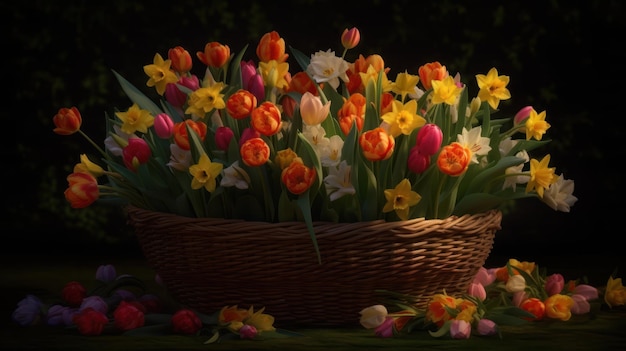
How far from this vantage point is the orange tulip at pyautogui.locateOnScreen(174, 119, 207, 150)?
83.5 inches

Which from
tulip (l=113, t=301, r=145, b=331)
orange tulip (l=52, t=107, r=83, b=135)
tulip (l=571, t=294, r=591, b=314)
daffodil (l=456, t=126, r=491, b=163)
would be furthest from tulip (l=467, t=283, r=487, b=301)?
orange tulip (l=52, t=107, r=83, b=135)

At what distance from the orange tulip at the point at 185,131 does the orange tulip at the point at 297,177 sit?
0.63 ft

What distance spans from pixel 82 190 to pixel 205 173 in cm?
23

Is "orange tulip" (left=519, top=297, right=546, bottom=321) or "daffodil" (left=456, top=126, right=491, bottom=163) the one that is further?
"orange tulip" (left=519, top=297, right=546, bottom=321)

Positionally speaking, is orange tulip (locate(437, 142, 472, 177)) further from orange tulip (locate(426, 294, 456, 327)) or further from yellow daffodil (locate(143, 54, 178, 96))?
yellow daffodil (locate(143, 54, 178, 96))

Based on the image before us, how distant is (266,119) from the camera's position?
2043 mm

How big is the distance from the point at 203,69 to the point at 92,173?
718 mm

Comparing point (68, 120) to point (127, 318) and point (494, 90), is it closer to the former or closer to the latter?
point (127, 318)

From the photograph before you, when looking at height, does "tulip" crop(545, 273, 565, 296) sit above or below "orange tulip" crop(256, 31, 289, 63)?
below

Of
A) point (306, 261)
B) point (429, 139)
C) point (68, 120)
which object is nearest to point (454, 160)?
point (429, 139)

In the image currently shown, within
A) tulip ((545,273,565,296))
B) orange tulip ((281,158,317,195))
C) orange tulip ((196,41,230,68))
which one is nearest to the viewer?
orange tulip ((281,158,317,195))

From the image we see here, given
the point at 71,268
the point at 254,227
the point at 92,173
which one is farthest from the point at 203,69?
the point at 254,227

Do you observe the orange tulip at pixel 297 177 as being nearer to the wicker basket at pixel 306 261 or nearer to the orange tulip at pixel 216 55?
the wicker basket at pixel 306 261

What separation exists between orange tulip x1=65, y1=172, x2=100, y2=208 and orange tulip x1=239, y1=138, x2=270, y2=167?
0.29 meters
